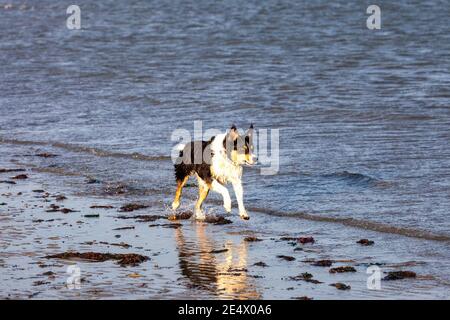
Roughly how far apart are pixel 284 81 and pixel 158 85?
333 centimetres

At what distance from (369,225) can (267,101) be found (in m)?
10.9

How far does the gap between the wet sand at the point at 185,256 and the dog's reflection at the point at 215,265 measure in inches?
0.4

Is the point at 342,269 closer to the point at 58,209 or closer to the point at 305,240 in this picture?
the point at 305,240

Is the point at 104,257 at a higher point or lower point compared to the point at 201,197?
lower

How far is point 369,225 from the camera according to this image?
1249 centimetres

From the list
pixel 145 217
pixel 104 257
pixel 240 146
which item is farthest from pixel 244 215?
pixel 104 257

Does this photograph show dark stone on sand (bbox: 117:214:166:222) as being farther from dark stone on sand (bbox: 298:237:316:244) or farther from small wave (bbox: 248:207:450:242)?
Result: dark stone on sand (bbox: 298:237:316:244)

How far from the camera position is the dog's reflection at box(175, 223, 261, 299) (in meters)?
9.67

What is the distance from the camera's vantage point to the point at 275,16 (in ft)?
140

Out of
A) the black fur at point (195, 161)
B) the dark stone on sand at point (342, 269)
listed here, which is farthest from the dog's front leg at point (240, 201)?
the dark stone on sand at point (342, 269)

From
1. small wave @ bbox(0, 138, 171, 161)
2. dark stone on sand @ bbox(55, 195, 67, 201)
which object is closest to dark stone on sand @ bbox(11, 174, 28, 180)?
dark stone on sand @ bbox(55, 195, 67, 201)

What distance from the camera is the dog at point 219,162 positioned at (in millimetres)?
12414

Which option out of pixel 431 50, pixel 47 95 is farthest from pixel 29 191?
pixel 431 50
